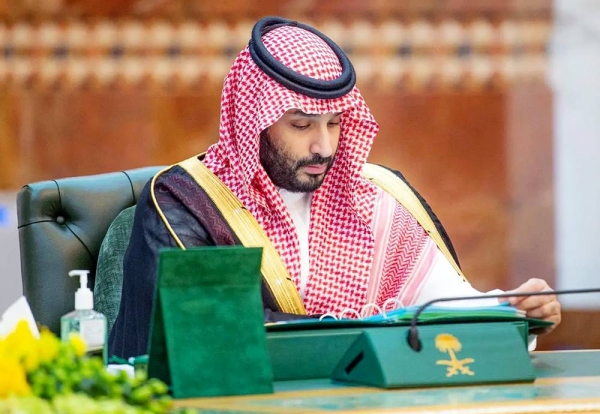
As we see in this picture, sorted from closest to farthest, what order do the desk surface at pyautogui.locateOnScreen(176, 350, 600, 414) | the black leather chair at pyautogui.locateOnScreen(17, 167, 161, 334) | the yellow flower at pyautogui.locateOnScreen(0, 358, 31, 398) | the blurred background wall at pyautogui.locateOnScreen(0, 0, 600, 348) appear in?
the yellow flower at pyautogui.locateOnScreen(0, 358, 31, 398)
the desk surface at pyautogui.locateOnScreen(176, 350, 600, 414)
the black leather chair at pyautogui.locateOnScreen(17, 167, 161, 334)
the blurred background wall at pyautogui.locateOnScreen(0, 0, 600, 348)

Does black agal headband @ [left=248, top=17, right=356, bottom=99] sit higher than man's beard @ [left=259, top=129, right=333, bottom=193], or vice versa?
black agal headband @ [left=248, top=17, right=356, bottom=99]

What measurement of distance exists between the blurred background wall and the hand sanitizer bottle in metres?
3.41

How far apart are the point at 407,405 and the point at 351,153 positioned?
A: 1438 mm

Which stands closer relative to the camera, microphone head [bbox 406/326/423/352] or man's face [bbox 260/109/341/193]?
microphone head [bbox 406/326/423/352]

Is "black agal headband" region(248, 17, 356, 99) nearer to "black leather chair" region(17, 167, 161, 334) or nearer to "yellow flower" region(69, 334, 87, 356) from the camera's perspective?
"black leather chair" region(17, 167, 161, 334)

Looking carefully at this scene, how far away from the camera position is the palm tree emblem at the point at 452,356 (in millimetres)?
1920

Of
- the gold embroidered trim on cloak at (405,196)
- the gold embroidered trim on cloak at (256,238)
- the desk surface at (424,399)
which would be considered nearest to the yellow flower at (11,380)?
the desk surface at (424,399)

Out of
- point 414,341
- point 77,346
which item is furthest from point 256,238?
point 77,346

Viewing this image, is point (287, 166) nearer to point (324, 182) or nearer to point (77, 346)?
point (324, 182)

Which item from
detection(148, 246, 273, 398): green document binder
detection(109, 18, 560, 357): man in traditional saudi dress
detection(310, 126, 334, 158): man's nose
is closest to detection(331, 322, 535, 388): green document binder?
detection(148, 246, 273, 398): green document binder

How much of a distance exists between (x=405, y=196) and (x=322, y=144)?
16.8 inches

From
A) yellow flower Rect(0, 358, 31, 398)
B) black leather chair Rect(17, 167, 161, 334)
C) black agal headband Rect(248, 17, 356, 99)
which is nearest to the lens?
yellow flower Rect(0, 358, 31, 398)

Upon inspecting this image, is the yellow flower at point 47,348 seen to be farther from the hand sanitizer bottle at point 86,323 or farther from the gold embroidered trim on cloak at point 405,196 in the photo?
the gold embroidered trim on cloak at point 405,196

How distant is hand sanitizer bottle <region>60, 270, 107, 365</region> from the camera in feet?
6.85
